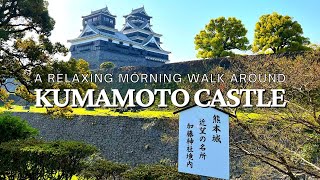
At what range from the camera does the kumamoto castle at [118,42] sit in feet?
101

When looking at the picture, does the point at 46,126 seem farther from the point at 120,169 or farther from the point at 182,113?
the point at 182,113

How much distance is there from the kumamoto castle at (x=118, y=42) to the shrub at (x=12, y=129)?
23.9 m

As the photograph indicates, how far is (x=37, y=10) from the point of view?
23.0 ft

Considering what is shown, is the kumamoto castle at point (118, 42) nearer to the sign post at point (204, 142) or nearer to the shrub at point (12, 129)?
the shrub at point (12, 129)

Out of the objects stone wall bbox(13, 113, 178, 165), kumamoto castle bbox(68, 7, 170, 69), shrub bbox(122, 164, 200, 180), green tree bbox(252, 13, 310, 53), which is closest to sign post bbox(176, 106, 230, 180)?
shrub bbox(122, 164, 200, 180)

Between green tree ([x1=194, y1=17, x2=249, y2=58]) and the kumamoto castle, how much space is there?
1383 centimetres

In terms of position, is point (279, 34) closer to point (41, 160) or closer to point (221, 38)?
point (221, 38)

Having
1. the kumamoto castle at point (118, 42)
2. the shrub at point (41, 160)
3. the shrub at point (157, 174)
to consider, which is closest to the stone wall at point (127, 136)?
the shrub at point (41, 160)

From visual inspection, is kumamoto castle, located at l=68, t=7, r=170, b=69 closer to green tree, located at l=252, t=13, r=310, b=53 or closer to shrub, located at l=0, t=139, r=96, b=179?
green tree, located at l=252, t=13, r=310, b=53

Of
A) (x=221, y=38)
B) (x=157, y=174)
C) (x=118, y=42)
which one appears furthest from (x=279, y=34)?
(x=118, y=42)

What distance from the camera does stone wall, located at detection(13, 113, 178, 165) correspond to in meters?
12.2

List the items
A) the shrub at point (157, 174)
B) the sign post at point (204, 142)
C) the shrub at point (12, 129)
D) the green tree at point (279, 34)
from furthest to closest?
the green tree at point (279, 34) < the shrub at point (12, 129) < the shrub at point (157, 174) < the sign post at point (204, 142)

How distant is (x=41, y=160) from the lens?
14.9ft

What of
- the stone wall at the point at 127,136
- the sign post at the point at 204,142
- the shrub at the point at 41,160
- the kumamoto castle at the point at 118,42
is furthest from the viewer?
the kumamoto castle at the point at 118,42
